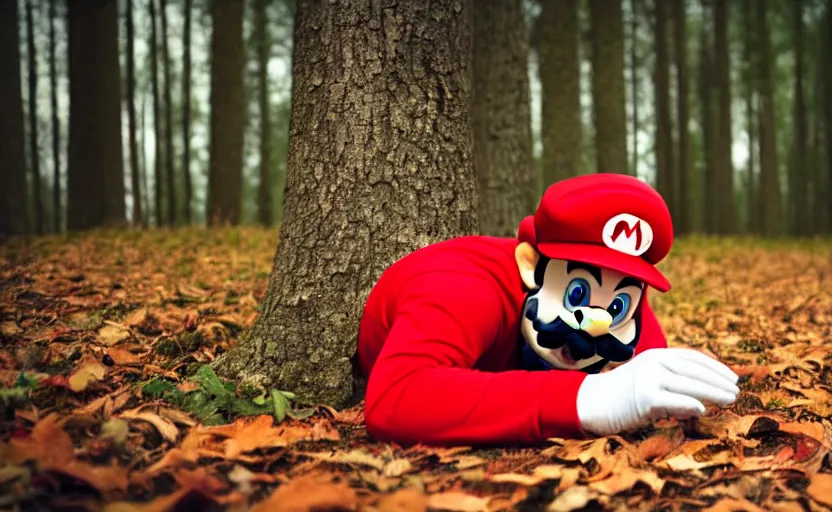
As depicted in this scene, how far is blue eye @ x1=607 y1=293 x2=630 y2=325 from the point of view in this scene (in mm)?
2070

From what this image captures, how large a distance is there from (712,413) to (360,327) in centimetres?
137

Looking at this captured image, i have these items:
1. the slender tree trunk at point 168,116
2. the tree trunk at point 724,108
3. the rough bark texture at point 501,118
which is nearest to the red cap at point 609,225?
the rough bark texture at point 501,118

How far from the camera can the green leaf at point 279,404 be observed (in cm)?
231

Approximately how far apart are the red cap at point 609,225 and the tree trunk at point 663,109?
11.4 m

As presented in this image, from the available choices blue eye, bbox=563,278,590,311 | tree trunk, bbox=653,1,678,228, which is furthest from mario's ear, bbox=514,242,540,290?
tree trunk, bbox=653,1,678,228

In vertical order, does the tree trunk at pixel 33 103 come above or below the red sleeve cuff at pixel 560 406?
above

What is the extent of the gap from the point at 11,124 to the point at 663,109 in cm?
1104

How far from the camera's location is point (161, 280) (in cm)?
459

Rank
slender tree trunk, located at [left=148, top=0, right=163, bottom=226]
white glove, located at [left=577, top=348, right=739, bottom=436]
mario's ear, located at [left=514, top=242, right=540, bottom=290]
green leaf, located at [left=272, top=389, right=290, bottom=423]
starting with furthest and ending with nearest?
slender tree trunk, located at [left=148, top=0, right=163, bottom=226]
green leaf, located at [left=272, top=389, right=290, bottom=423]
mario's ear, located at [left=514, top=242, right=540, bottom=290]
white glove, located at [left=577, top=348, right=739, bottom=436]

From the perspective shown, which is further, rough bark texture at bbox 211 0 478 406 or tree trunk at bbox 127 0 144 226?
tree trunk at bbox 127 0 144 226

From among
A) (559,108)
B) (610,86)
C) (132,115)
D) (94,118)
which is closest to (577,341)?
(559,108)

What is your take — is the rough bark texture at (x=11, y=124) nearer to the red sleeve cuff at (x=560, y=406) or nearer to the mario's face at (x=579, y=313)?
the mario's face at (x=579, y=313)

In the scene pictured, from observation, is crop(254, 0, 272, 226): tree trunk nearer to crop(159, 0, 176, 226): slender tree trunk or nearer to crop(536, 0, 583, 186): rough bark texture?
crop(159, 0, 176, 226): slender tree trunk

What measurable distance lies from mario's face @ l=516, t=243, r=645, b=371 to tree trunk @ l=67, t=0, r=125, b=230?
8100 millimetres
